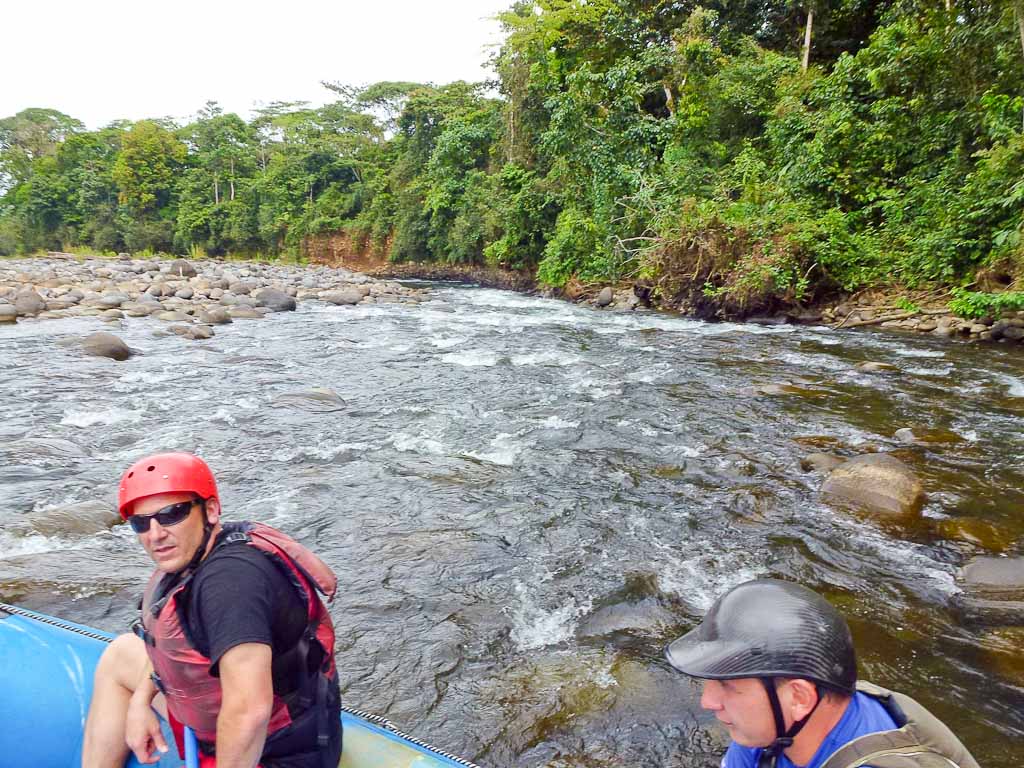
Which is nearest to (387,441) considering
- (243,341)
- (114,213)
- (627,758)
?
(627,758)

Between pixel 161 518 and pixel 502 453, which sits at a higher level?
pixel 161 518

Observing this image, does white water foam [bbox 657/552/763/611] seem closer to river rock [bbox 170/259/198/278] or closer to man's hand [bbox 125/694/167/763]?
man's hand [bbox 125/694/167/763]

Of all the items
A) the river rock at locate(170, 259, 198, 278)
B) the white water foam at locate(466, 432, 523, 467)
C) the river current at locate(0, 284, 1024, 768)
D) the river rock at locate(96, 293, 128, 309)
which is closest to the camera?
the river current at locate(0, 284, 1024, 768)

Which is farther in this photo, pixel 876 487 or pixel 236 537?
pixel 876 487

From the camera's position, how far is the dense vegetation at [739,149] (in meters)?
11.4

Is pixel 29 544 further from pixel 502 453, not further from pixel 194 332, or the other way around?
pixel 194 332

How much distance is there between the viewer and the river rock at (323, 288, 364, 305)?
18109 mm

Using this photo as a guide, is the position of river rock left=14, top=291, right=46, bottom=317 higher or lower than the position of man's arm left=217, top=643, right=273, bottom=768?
lower

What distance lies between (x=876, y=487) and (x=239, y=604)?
4518mm

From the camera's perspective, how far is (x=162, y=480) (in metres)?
1.75

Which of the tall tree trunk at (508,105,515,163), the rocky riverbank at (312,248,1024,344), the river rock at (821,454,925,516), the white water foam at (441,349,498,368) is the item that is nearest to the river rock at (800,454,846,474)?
the river rock at (821,454,925,516)

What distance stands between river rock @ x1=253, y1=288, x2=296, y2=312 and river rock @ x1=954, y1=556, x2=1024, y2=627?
1540 centimetres

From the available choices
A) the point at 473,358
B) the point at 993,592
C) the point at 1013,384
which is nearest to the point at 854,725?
the point at 993,592

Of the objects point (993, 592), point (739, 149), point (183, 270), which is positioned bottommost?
point (183, 270)
